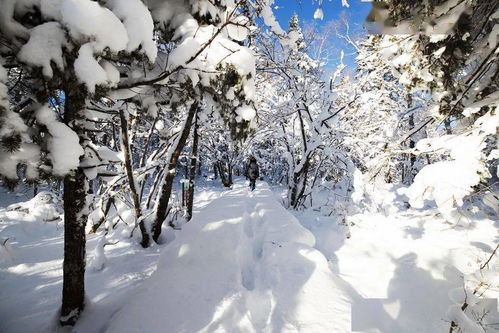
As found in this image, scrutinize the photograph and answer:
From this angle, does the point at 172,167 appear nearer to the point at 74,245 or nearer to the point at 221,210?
the point at 221,210

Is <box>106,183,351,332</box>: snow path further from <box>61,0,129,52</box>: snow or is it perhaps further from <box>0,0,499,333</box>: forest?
<box>61,0,129,52</box>: snow

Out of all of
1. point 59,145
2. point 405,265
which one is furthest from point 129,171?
point 405,265

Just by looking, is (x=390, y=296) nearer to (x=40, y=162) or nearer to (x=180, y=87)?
(x=180, y=87)

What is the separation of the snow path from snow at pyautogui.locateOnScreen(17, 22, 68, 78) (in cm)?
301

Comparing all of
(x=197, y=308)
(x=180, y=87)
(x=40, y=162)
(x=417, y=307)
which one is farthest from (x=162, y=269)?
(x=417, y=307)

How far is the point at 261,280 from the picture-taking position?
437 cm

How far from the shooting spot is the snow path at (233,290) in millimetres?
3244

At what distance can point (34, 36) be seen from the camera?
2.14m

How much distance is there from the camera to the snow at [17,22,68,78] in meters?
2.12

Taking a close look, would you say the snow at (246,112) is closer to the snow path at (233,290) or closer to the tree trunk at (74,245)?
the tree trunk at (74,245)

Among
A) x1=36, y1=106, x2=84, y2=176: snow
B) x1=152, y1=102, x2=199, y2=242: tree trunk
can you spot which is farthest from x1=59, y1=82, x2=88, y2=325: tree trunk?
x1=152, y1=102, x2=199, y2=242: tree trunk

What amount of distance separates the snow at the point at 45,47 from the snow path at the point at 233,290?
9.88ft

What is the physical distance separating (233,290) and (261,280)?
665 millimetres

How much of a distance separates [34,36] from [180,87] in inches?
73.3
